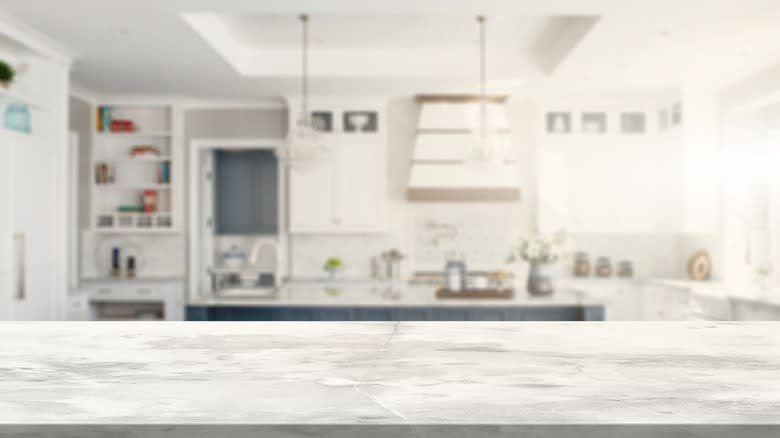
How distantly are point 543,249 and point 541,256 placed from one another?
0.15 feet

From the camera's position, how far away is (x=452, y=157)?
6305 millimetres

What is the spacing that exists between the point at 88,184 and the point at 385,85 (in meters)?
3.18

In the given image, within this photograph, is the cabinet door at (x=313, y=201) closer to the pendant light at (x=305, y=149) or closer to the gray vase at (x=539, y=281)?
the pendant light at (x=305, y=149)

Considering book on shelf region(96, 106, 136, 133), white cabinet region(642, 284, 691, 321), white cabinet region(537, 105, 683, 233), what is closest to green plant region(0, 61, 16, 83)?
book on shelf region(96, 106, 136, 133)

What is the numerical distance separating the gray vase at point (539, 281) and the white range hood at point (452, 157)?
2.10 m

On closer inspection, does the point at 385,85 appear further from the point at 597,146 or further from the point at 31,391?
the point at 31,391

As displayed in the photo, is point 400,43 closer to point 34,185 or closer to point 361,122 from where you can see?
point 361,122

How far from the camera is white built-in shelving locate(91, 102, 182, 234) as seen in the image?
652 centimetres

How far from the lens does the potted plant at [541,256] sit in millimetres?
4195

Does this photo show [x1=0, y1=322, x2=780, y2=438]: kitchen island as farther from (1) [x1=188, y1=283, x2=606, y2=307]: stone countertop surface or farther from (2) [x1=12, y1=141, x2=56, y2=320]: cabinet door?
(2) [x1=12, y1=141, x2=56, y2=320]: cabinet door

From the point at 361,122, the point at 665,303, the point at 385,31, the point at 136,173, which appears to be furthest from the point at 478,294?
the point at 136,173

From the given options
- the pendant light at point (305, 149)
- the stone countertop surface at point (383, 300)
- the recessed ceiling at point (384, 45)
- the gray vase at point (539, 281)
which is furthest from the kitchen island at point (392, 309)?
the recessed ceiling at point (384, 45)

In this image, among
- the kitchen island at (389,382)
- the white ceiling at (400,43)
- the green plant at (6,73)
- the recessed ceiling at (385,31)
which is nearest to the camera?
the kitchen island at (389,382)

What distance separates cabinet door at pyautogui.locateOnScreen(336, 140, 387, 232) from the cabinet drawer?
1.85 metres
